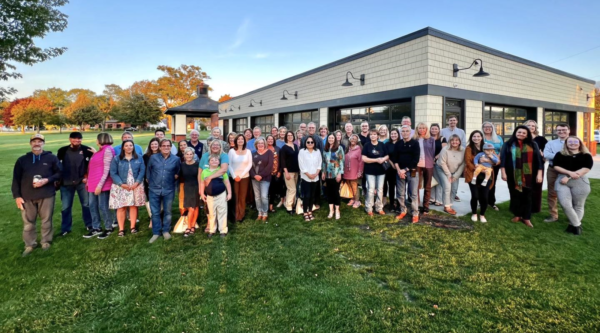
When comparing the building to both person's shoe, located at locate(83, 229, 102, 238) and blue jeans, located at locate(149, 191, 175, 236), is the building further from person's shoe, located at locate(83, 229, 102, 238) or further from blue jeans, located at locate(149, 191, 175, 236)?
person's shoe, located at locate(83, 229, 102, 238)

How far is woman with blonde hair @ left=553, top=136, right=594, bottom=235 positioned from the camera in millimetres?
4293

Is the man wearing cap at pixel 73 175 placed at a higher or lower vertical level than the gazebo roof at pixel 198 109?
lower

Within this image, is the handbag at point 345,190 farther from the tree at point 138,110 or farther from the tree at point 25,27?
the tree at point 138,110

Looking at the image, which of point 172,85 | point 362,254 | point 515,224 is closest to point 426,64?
point 515,224

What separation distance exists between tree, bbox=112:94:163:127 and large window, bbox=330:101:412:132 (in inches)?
1744

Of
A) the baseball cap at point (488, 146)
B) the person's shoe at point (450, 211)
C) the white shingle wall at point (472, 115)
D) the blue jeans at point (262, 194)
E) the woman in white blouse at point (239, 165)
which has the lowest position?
the person's shoe at point (450, 211)

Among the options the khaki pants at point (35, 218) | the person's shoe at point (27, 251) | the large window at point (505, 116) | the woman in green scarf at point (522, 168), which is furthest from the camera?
the large window at point (505, 116)

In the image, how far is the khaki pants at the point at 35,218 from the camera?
13.3 feet

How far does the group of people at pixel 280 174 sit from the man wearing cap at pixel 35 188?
13mm

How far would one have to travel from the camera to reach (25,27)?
6.90m

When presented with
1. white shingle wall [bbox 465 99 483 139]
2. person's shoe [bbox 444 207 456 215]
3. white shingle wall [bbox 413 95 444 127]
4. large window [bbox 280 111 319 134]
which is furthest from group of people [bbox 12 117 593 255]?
large window [bbox 280 111 319 134]

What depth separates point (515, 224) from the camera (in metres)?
4.74

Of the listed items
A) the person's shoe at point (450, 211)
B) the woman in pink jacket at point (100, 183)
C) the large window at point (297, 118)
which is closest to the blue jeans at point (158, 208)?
the woman in pink jacket at point (100, 183)

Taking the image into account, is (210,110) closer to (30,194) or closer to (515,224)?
(30,194)
